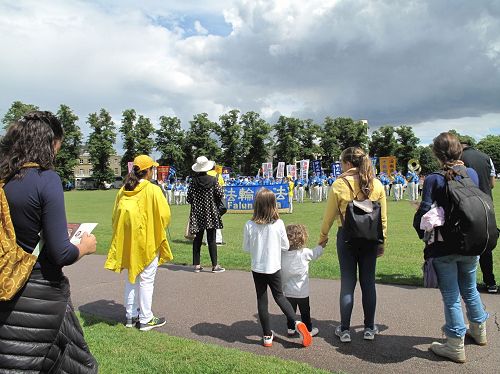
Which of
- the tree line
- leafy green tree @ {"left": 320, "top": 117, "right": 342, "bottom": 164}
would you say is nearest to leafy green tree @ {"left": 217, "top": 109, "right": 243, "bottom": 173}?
the tree line

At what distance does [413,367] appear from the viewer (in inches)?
147

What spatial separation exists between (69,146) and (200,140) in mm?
22740

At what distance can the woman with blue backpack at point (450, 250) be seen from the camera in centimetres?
370

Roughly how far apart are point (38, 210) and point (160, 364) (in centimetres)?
214

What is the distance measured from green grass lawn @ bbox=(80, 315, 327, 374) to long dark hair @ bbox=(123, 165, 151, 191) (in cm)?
170

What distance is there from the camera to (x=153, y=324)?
4.96m

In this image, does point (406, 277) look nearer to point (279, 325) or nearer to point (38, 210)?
point (279, 325)

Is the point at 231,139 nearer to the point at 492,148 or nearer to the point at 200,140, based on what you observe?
the point at 200,140

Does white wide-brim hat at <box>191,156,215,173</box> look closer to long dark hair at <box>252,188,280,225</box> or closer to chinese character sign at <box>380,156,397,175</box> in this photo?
long dark hair at <box>252,188,280,225</box>

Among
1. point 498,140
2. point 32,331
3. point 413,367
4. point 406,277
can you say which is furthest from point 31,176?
point 498,140

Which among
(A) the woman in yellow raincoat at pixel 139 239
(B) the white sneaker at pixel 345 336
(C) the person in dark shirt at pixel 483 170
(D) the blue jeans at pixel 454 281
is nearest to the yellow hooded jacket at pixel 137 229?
(A) the woman in yellow raincoat at pixel 139 239

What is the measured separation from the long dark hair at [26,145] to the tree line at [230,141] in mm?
69213

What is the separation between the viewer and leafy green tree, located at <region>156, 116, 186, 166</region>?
238 ft

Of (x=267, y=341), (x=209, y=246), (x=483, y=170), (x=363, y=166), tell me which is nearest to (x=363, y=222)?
(x=363, y=166)
